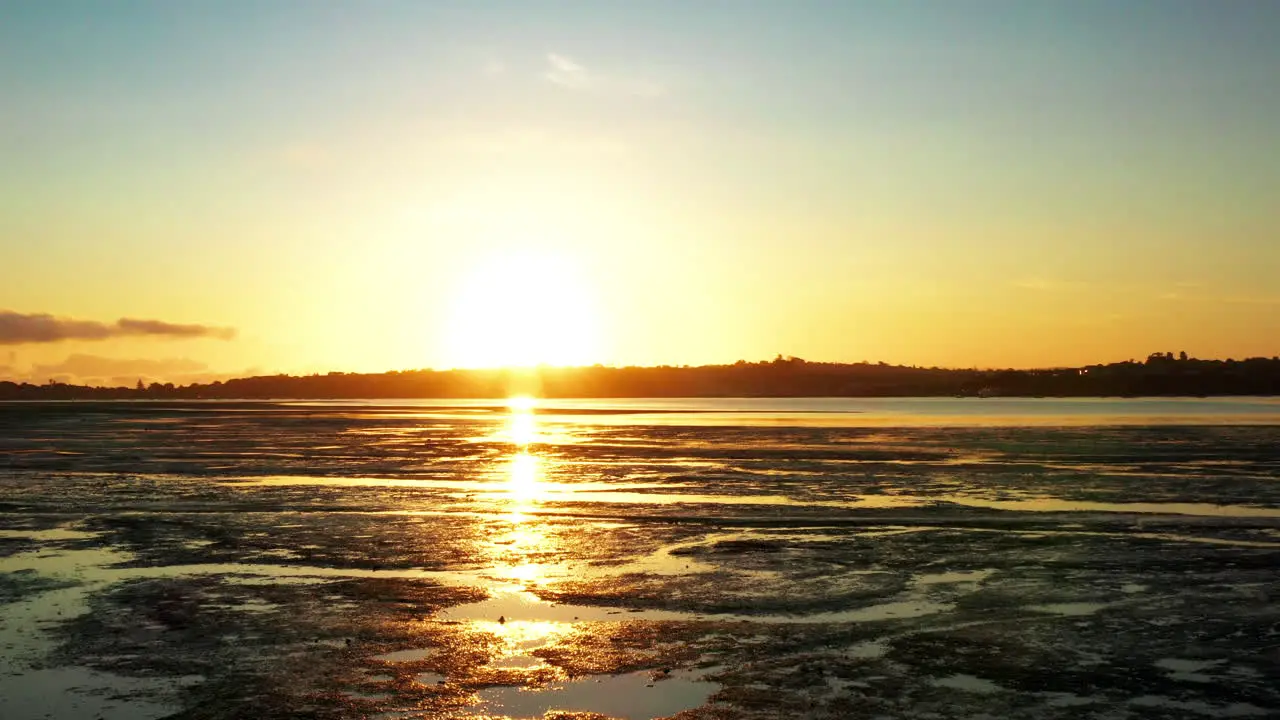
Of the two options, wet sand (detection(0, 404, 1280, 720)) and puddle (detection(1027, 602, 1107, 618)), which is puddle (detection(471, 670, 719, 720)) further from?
puddle (detection(1027, 602, 1107, 618))

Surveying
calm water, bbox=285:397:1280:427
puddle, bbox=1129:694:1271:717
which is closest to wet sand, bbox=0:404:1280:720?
puddle, bbox=1129:694:1271:717

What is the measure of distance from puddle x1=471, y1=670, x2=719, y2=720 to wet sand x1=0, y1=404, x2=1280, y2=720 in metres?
0.04

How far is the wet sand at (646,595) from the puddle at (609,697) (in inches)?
1.5

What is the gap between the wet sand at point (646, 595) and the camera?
10.1 metres

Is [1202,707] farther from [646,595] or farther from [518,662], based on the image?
[646,595]

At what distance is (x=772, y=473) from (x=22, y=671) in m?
24.2

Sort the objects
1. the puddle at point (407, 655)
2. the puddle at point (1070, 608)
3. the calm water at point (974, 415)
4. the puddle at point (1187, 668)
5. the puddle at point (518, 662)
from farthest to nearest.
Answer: the calm water at point (974, 415) → the puddle at point (1070, 608) → the puddle at point (407, 655) → the puddle at point (518, 662) → the puddle at point (1187, 668)

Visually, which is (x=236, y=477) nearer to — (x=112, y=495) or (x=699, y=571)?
(x=112, y=495)

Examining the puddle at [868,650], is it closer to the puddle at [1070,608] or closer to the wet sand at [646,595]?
the wet sand at [646,595]

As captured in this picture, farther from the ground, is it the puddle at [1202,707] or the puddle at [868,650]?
the puddle at [1202,707]

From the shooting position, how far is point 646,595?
14.7 m

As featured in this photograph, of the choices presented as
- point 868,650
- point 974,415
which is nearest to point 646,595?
point 868,650

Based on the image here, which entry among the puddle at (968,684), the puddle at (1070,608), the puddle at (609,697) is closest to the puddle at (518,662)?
the puddle at (609,697)

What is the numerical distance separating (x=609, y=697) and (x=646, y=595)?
4.73 m
